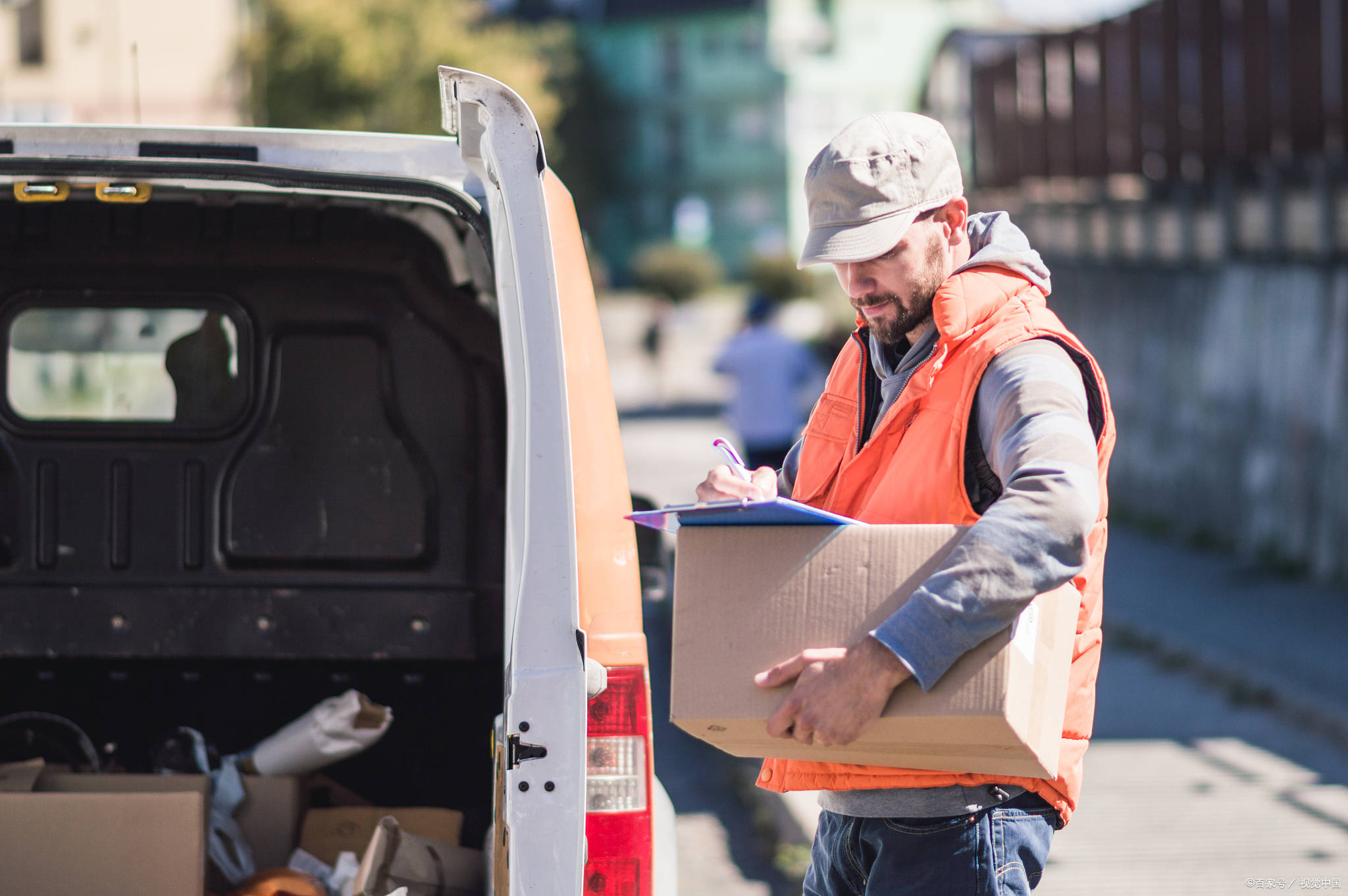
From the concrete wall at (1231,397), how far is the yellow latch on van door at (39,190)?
8.28 m

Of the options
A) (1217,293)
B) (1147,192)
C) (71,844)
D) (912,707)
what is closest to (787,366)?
(1217,293)

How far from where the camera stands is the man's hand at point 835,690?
1.90 metres

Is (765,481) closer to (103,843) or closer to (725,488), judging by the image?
(725,488)

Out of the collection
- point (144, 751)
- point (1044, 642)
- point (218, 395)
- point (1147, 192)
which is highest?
point (1147, 192)

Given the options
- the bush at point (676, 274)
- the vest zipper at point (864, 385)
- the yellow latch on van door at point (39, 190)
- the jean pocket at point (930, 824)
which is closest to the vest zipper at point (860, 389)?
the vest zipper at point (864, 385)

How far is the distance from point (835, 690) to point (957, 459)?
1.30 ft

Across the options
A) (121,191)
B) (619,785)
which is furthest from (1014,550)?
(121,191)

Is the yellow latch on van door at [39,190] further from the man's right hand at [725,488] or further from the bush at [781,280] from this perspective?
the bush at [781,280]

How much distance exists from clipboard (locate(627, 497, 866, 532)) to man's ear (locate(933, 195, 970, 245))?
0.46 meters

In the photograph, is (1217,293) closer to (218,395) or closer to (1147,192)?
(1147,192)

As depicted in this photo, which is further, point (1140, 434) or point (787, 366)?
point (1140, 434)

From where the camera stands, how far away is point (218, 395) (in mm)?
3500

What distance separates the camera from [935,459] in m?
2.11

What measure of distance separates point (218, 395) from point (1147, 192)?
35.2 feet
